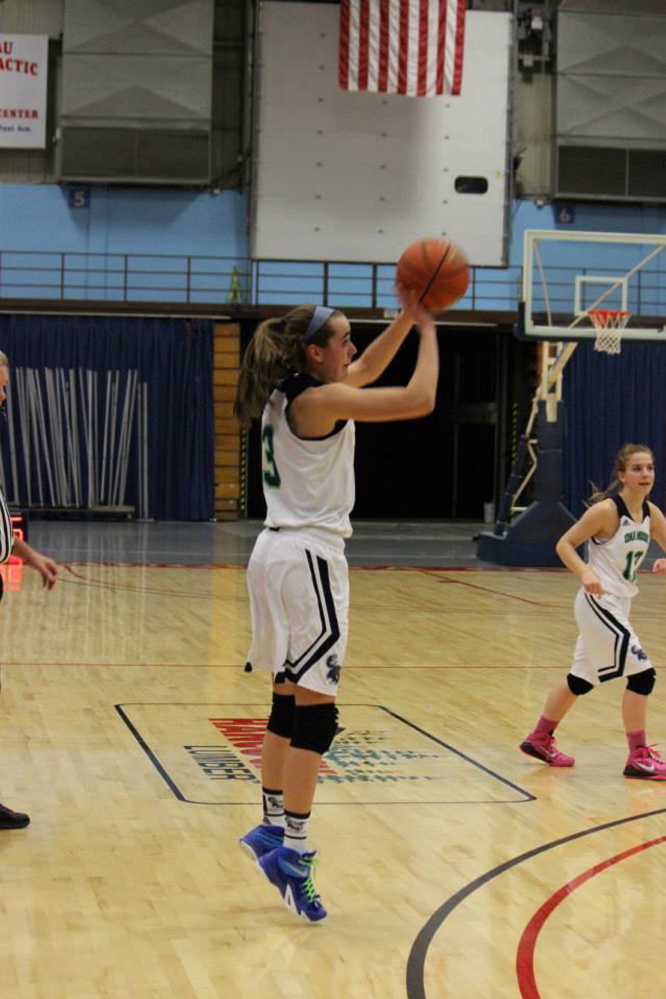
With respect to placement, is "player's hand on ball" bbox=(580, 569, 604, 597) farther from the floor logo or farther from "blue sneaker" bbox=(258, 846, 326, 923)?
"blue sneaker" bbox=(258, 846, 326, 923)

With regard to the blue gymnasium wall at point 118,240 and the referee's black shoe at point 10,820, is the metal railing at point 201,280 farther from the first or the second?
the referee's black shoe at point 10,820

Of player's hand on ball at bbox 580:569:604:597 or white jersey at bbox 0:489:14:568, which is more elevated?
white jersey at bbox 0:489:14:568

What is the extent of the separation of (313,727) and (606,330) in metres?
11.6

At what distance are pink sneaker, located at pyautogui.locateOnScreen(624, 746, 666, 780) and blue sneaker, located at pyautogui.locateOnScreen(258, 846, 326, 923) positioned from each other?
2.14m

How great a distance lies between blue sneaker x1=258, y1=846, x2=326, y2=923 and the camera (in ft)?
11.8

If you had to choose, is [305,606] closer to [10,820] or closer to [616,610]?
[10,820]

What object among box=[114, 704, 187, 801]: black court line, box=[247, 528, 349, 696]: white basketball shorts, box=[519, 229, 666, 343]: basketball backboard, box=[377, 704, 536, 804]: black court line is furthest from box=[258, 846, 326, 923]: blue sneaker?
box=[519, 229, 666, 343]: basketball backboard

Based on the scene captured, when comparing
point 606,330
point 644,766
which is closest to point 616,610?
point 644,766

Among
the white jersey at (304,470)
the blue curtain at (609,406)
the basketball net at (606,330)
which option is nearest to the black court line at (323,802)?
the white jersey at (304,470)

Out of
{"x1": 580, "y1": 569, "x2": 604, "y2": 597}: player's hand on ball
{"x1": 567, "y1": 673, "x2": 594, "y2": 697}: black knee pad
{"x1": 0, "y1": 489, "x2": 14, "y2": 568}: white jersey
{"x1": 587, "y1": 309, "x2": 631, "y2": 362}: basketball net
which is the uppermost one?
{"x1": 587, "y1": 309, "x2": 631, "y2": 362}: basketball net

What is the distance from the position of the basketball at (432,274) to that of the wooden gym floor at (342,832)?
5.38 feet

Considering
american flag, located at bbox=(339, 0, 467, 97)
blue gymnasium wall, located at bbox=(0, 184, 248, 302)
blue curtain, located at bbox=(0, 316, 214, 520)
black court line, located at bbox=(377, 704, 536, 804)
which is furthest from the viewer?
blue gymnasium wall, located at bbox=(0, 184, 248, 302)

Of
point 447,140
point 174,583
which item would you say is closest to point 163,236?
point 447,140

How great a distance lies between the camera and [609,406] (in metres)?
22.9
